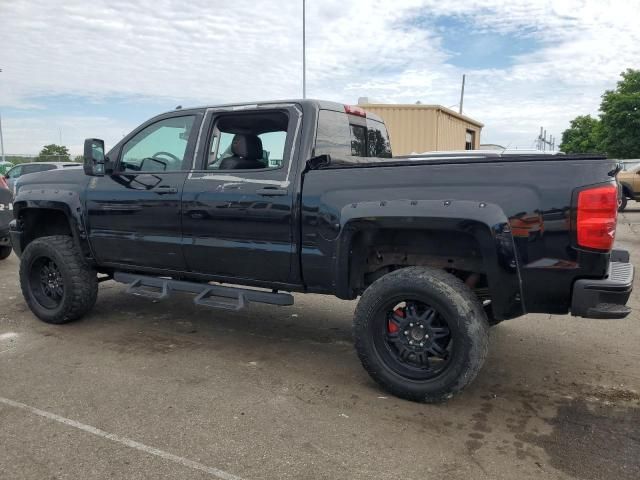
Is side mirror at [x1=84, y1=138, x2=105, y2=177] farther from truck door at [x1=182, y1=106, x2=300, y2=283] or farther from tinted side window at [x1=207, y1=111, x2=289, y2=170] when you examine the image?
tinted side window at [x1=207, y1=111, x2=289, y2=170]

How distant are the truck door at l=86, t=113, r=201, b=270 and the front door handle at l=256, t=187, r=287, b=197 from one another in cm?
81

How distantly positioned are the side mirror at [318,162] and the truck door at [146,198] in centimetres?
113

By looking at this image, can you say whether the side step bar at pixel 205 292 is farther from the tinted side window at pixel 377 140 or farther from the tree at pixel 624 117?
the tree at pixel 624 117

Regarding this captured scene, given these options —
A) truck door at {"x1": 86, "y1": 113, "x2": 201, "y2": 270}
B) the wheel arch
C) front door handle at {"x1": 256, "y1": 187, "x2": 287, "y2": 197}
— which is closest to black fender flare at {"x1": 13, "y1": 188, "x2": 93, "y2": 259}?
the wheel arch

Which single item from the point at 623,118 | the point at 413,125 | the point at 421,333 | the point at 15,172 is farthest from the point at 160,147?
the point at 623,118

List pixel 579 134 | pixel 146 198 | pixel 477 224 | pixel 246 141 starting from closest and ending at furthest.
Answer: pixel 477 224 → pixel 246 141 → pixel 146 198 → pixel 579 134

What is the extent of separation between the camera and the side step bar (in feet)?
13.6

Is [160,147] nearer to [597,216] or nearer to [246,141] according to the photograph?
[246,141]

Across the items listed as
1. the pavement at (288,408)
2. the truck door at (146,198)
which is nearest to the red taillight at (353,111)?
the truck door at (146,198)

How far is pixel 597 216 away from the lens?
300cm

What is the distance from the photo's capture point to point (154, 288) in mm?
4777

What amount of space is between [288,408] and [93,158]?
9.26ft

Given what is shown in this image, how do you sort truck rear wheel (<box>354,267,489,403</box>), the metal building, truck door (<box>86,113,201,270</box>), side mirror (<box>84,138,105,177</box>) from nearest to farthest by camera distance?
truck rear wheel (<box>354,267,489,403</box>), truck door (<box>86,113,201,270</box>), side mirror (<box>84,138,105,177</box>), the metal building

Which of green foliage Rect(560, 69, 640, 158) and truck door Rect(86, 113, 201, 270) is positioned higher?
green foliage Rect(560, 69, 640, 158)
